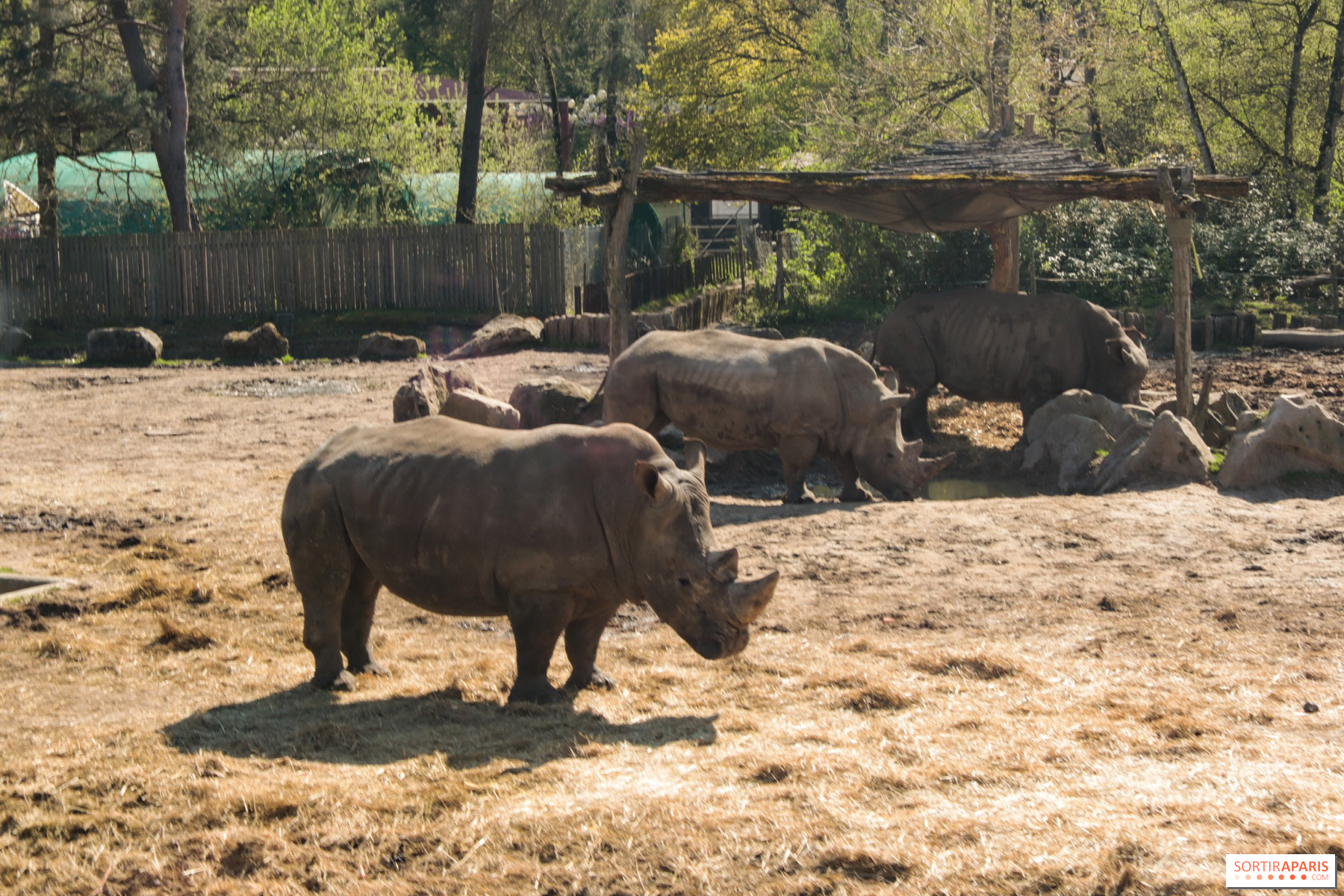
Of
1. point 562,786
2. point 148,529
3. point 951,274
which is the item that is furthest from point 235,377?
point 562,786

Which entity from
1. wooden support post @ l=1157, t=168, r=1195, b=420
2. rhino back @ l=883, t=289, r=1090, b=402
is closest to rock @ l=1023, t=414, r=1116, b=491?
wooden support post @ l=1157, t=168, r=1195, b=420

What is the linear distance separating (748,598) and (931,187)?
941cm

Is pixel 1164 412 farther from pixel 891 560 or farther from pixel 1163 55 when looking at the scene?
pixel 1163 55

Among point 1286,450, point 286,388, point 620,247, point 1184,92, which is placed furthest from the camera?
point 1184,92

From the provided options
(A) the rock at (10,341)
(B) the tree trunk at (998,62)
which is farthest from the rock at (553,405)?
(A) the rock at (10,341)

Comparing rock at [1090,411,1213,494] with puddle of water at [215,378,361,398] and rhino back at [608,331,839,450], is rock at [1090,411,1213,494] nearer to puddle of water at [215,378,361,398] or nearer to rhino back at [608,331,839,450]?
rhino back at [608,331,839,450]

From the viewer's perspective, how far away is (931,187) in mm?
14359

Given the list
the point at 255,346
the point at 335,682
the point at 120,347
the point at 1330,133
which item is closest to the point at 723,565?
the point at 335,682

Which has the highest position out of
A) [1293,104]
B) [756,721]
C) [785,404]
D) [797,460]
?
[1293,104]

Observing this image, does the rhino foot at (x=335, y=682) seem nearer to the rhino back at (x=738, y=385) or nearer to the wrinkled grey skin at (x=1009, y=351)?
the rhino back at (x=738, y=385)

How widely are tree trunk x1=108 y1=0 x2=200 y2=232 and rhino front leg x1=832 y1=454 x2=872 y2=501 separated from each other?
17.5 meters

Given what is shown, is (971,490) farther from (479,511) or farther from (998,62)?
(998,62)

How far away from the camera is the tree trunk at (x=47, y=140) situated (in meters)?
23.8

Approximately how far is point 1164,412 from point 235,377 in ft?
44.4
